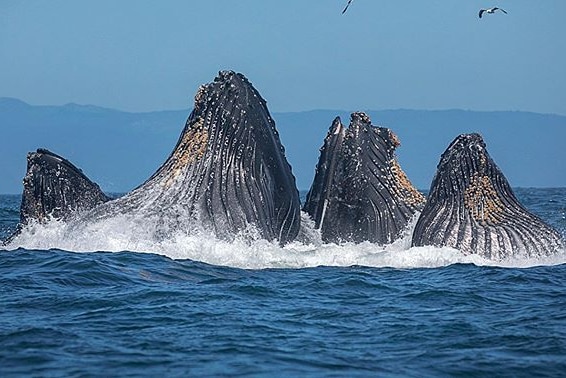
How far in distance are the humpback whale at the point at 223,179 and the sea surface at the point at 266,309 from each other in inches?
8.5

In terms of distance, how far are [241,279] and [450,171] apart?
3073 millimetres

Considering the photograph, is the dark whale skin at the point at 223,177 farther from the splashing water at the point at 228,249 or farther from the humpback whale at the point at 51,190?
the humpback whale at the point at 51,190

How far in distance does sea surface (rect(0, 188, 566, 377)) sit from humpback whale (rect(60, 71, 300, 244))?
215 millimetres

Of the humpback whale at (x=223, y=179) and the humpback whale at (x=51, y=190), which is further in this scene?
the humpback whale at (x=51, y=190)

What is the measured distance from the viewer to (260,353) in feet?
25.9

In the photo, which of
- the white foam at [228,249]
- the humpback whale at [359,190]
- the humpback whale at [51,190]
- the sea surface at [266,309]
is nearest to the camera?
the sea surface at [266,309]

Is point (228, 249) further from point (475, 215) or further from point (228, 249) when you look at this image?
point (475, 215)

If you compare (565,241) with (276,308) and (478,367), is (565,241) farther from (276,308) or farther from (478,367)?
(478,367)

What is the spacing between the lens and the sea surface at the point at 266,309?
761 cm

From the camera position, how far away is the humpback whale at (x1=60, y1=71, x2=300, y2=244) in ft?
41.8

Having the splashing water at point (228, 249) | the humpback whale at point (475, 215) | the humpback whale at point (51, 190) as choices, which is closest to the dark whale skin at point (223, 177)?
the splashing water at point (228, 249)

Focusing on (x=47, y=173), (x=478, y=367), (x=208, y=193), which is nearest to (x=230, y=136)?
(x=208, y=193)

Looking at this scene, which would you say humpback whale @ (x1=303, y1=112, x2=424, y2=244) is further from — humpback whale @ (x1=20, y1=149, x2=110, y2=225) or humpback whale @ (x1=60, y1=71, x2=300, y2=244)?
humpback whale @ (x1=20, y1=149, x2=110, y2=225)

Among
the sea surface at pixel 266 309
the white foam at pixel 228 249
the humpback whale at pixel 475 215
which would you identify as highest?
the humpback whale at pixel 475 215
